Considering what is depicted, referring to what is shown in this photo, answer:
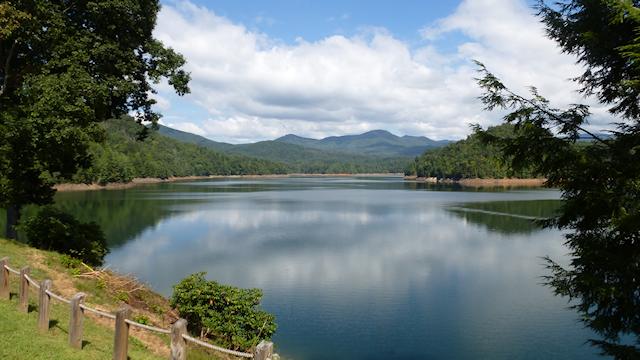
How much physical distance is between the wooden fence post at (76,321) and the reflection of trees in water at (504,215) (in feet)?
194

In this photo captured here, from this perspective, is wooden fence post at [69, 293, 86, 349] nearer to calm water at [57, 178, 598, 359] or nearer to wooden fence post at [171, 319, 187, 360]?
wooden fence post at [171, 319, 187, 360]

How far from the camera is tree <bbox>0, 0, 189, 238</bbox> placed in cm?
2112

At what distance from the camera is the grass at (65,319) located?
12328 mm

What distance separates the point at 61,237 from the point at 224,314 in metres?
10.8

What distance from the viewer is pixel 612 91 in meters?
13.6

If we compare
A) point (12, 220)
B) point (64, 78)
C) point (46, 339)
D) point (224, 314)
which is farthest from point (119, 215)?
point (46, 339)

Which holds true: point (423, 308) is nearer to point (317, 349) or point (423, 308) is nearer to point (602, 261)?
point (317, 349)

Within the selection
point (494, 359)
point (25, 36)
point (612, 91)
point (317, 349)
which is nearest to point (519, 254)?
point (494, 359)

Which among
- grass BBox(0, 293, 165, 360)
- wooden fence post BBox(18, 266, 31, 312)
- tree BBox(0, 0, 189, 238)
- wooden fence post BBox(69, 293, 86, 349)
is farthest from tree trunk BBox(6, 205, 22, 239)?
wooden fence post BBox(69, 293, 86, 349)

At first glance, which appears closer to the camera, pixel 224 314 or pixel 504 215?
pixel 224 314

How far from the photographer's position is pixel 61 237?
2492 centimetres

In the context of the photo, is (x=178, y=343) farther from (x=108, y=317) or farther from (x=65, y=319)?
(x=65, y=319)

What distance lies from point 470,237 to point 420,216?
79.6 ft

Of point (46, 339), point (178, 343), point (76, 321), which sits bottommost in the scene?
point (46, 339)
